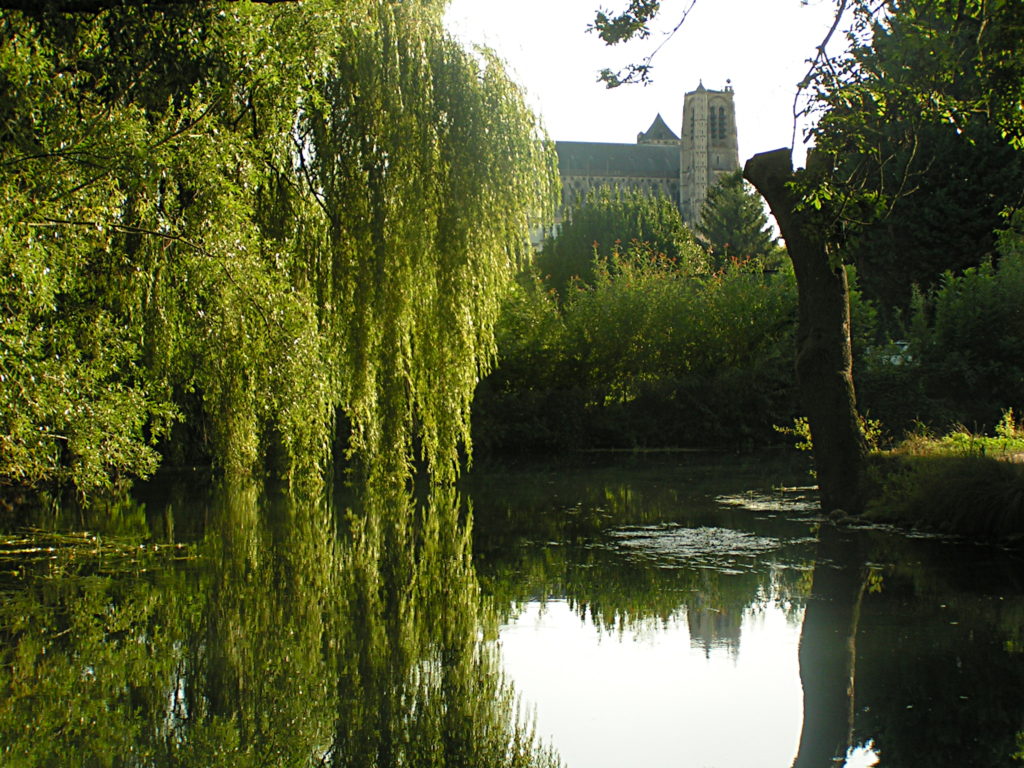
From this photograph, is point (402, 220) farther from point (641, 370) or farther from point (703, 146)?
point (703, 146)

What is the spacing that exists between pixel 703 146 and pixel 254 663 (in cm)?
10196

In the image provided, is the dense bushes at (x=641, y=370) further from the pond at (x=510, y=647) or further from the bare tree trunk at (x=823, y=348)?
the pond at (x=510, y=647)

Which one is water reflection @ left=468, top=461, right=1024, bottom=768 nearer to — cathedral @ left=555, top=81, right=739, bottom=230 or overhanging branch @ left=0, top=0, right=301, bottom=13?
overhanging branch @ left=0, top=0, right=301, bottom=13

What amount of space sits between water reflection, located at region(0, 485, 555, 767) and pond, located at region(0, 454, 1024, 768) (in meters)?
0.02

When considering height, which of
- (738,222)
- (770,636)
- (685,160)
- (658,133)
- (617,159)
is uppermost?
(658,133)

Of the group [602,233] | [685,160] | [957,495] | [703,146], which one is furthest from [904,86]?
[685,160]

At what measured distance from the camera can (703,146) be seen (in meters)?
104

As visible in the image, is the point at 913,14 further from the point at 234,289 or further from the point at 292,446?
the point at 292,446

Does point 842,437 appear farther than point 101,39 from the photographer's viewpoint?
Yes

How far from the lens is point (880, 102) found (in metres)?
8.56

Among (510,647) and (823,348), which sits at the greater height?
(823,348)

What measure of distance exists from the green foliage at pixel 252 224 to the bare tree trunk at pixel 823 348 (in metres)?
2.88

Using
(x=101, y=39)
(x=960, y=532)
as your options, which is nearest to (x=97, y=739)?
(x=101, y=39)

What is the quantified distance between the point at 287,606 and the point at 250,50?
13.1 ft
